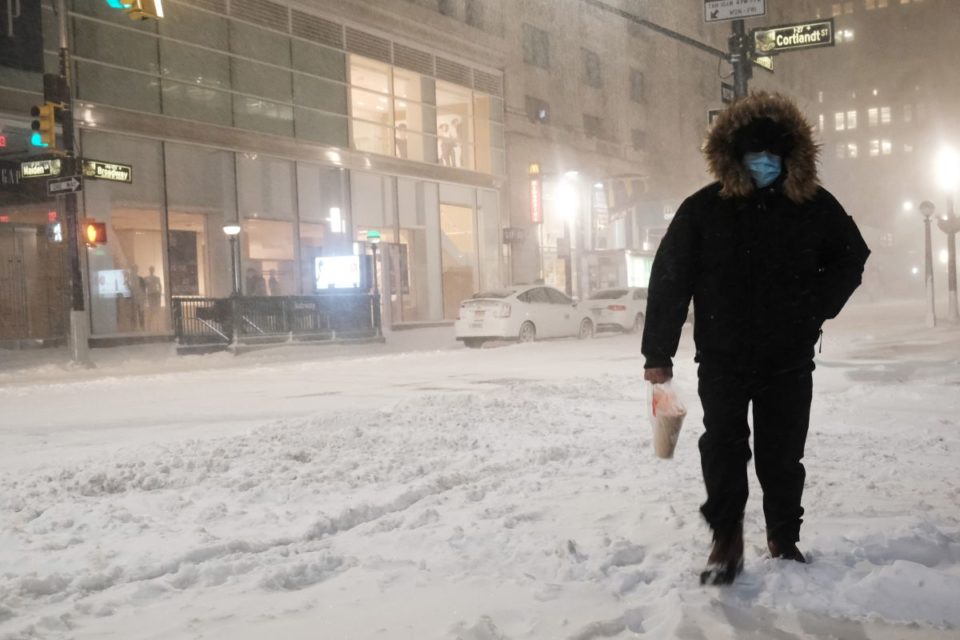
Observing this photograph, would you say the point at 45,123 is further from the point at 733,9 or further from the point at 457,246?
the point at 457,246

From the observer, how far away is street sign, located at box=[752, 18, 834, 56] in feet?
46.4

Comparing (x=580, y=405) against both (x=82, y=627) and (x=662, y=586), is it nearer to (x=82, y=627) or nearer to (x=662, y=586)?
(x=662, y=586)

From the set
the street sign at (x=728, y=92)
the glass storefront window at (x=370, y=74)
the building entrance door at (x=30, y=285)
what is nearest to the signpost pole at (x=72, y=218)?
the building entrance door at (x=30, y=285)

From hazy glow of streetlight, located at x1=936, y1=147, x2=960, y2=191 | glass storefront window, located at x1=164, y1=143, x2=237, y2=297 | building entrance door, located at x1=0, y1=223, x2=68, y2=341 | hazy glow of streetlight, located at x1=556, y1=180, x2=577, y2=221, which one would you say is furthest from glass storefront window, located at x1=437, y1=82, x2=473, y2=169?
hazy glow of streetlight, located at x1=936, y1=147, x2=960, y2=191

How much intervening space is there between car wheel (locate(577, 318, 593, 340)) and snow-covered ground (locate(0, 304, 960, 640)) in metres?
13.8

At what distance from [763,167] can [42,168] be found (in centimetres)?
1668

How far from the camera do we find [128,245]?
22891mm

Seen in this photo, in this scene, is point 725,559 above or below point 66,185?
below

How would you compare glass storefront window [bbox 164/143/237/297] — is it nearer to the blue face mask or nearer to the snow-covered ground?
the snow-covered ground

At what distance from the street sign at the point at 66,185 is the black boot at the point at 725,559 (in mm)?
15882

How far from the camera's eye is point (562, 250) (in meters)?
38.8

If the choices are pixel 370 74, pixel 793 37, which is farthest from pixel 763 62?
pixel 370 74

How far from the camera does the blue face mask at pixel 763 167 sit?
369 centimetres

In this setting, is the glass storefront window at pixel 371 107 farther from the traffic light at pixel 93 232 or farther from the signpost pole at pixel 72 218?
the traffic light at pixel 93 232
